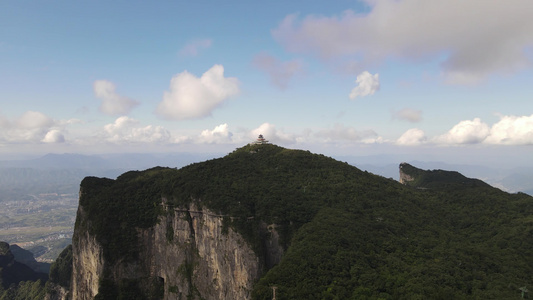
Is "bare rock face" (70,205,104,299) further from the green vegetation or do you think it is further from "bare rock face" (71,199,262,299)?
the green vegetation

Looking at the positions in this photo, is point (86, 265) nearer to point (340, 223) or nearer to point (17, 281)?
point (340, 223)

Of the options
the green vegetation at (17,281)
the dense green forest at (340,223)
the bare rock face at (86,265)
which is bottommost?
the green vegetation at (17,281)

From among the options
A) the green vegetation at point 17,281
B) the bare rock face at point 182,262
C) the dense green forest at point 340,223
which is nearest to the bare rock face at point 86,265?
the bare rock face at point 182,262

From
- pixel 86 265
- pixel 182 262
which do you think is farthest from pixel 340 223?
pixel 86 265

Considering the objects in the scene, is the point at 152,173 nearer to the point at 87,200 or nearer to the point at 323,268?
the point at 87,200

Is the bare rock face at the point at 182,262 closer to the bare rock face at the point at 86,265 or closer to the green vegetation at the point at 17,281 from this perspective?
the bare rock face at the point at 86,265
